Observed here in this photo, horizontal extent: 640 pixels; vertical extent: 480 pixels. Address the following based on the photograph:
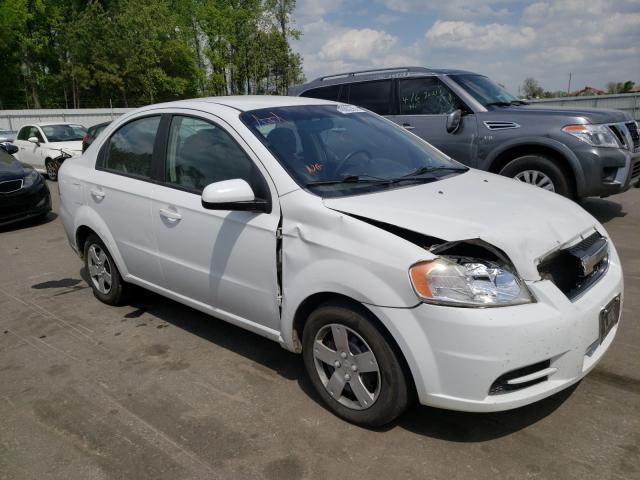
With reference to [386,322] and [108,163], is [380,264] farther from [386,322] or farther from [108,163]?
[108,163]

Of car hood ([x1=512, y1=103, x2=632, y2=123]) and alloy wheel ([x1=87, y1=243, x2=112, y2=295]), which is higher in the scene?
car hood ([x1=512, y1=103, x2=632, y2=123])

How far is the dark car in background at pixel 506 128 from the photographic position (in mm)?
6539

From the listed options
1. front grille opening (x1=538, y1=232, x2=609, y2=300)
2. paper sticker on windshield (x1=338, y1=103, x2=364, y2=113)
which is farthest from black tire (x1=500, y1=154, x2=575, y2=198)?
front grille opening (x1=538, y1=232, x2=609, y2=300)

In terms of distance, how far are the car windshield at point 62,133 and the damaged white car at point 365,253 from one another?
11.3m

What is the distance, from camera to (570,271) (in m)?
2.84

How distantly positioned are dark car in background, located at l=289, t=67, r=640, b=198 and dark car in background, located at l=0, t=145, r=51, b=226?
498cm

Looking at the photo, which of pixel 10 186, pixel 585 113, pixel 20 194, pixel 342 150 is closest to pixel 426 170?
pixel 342 150

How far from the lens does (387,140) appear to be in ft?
12.8

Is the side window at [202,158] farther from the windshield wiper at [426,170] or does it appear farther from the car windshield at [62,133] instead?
the car windshield at [62,133]

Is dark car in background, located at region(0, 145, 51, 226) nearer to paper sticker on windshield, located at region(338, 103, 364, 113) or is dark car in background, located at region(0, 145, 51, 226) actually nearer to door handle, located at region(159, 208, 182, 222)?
door handle, located at region(159, 208, 182, 222)

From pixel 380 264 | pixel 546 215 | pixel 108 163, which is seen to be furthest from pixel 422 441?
pixel 108 163

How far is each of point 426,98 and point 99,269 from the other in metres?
4.96

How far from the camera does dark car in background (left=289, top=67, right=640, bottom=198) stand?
6.54 m

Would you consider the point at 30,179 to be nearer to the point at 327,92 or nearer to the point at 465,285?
the point at 327,92
